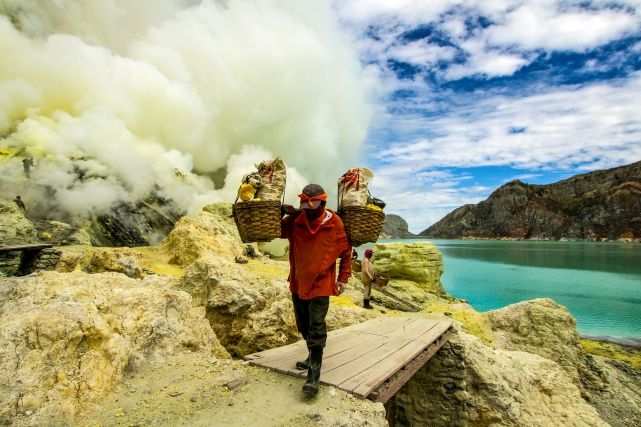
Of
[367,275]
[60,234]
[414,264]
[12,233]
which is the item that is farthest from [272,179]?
[414,264]

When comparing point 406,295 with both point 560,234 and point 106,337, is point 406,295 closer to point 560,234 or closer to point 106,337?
point 106,337

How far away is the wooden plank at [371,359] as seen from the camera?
4496mm

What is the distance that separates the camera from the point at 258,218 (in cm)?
440

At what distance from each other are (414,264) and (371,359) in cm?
2136

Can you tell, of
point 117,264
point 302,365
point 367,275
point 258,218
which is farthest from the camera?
point 367,275

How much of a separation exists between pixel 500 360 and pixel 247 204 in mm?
7326

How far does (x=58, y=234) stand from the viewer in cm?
1983

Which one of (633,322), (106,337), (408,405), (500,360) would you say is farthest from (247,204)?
(633,322)

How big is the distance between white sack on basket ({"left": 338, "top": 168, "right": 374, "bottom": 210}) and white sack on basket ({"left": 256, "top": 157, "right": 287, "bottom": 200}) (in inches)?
32.9

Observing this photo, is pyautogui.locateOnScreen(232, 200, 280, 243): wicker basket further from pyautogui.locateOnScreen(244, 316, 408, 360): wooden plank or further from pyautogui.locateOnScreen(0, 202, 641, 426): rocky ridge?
pyautogui.locateOnScreen(244, 316, 408, 360): wooden plank

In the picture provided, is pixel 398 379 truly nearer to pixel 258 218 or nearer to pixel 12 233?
pixel 258 218

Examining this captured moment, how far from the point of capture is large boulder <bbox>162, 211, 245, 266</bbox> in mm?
16234

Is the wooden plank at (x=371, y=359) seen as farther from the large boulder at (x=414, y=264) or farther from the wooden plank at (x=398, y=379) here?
Result: the large boulder at (x=414, y=264)

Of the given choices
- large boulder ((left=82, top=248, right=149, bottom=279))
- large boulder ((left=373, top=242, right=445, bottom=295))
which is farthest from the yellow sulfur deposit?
large boulder ((left=373, top=242, right=445, bottom=295))
